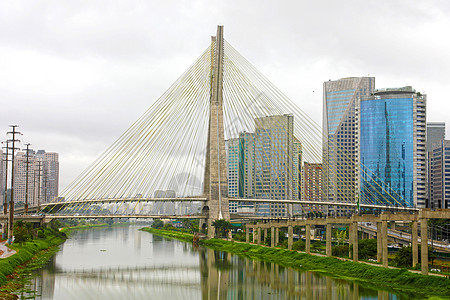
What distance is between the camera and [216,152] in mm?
60438

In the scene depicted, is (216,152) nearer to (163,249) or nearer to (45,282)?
(163,249)

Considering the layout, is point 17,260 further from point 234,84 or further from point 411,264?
point 234,84

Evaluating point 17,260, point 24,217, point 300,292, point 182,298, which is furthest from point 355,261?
point 24,217

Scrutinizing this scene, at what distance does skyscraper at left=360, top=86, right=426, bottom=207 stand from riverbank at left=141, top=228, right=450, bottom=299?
45.0 metres

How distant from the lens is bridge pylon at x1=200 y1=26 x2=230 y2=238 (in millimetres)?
56812

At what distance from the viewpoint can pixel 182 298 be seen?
24953mm

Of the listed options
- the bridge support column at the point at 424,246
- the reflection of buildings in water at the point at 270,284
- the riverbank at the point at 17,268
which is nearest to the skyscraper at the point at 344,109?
the reflection of buildings in water at the point at 270,284

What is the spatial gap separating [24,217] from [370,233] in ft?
119

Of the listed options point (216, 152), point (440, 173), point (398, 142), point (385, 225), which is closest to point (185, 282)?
point (385, 225)

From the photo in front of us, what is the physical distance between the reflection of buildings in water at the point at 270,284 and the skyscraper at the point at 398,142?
5309 cm

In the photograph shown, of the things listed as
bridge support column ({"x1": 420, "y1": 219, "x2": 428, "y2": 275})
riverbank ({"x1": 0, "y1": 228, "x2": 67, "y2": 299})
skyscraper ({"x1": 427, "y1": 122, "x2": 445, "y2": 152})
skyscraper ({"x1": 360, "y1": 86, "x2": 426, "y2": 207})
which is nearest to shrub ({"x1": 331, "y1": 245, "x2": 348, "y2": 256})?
bridge support column ({"x1": 420, "y1": 219, "x2": 428, "y2": 275})

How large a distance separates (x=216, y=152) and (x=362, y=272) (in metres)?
32.2

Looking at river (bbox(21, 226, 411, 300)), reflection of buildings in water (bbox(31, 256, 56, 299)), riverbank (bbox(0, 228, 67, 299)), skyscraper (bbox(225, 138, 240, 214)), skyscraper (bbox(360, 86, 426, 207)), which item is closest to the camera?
riverbank (bbox(0, 228, 67, 299))

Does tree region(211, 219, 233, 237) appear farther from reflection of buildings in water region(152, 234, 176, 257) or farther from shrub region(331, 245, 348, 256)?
shrub region(331, 245, 348, 256)
